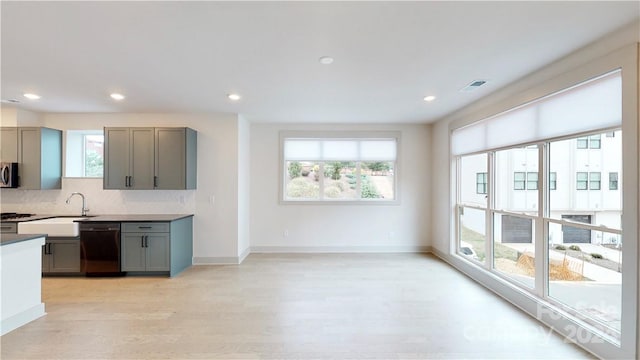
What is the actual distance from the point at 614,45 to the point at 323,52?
226cm

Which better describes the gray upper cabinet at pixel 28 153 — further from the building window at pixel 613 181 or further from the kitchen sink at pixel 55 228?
the building window at pixel 613 181

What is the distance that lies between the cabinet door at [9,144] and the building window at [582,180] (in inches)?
292

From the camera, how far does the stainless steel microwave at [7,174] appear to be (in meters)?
4.36

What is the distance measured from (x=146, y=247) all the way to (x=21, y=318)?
59.9 inches

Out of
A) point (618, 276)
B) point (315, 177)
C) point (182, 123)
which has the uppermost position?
point (182, 123)

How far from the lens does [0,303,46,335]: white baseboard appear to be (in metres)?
2.69

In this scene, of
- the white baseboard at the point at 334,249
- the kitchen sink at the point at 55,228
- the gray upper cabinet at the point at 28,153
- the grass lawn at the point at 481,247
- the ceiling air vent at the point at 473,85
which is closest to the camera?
the ceiling air vent at the point at 473,85

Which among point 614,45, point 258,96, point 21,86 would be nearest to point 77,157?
point 21,86

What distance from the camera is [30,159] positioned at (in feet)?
14.8

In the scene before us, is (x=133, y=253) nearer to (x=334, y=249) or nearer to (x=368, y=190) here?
(x=334, y=249)

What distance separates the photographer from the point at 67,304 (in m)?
3.31

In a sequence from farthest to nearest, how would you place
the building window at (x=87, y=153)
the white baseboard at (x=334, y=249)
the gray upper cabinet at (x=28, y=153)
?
the white baseboard at (x=334, y=249) → the building window at (x=87, y=153) → the gray upper cabinet at (x=28, y=153)

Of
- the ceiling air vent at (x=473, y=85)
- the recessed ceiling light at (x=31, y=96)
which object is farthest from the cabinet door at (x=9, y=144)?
the ceiling air vent at (x=473, y=85)

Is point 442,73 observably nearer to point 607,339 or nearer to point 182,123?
Result: point 607,339
